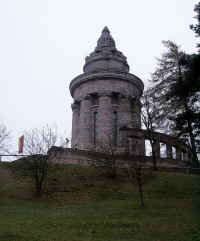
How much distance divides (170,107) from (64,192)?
38.8 ft

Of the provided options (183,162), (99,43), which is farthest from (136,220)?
(99,43)

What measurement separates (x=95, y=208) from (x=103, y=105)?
21.9m

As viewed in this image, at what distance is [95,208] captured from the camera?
1541 centimetres

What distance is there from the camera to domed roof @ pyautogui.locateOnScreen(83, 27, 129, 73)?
4044 cm

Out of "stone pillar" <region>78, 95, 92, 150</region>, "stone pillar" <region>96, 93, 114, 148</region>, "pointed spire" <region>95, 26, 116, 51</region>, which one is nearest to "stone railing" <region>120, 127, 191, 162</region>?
"stone pillar" <region>96, 93, 114, 148</region>

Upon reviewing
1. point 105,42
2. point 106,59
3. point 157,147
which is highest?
point 105,42

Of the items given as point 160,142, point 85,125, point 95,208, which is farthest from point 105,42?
point 95,208

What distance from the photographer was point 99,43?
146 feet

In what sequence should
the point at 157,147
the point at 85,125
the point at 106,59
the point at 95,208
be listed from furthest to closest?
1. the point at 106,59
2. the point at 85,125
3. the point at 157,147
4. the point at 95,208

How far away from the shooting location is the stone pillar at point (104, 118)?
35.2m

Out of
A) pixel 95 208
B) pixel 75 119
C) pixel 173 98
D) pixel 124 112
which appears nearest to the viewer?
pixel 95 208

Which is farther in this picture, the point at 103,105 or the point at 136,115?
the point at 103,105

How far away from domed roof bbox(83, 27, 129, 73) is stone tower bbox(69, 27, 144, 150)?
86 cm

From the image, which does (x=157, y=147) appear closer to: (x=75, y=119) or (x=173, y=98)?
(x=173, y=98)
